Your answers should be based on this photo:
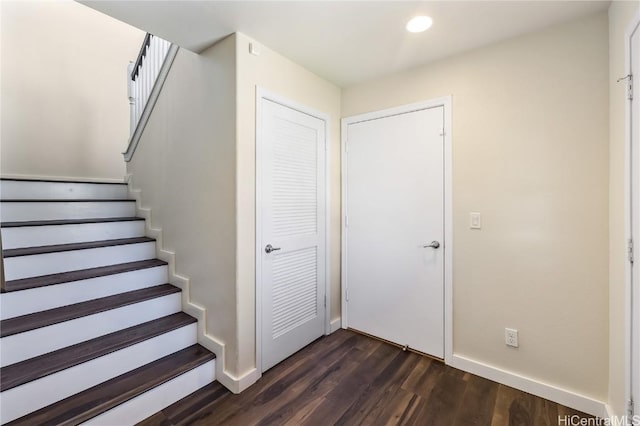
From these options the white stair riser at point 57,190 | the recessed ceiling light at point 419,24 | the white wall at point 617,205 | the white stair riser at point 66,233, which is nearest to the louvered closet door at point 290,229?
the recessed ceiling light at point 419,24

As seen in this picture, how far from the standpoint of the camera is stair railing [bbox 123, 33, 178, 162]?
2.60m

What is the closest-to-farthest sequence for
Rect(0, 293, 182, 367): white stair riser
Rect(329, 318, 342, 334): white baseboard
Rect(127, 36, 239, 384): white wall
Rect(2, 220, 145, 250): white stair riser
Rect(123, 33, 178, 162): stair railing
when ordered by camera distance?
Rect(0, 293, 182, 367): white stair riser → Rect(127, 36, 239, 384): white wall → Rect(2, 220, 145, 250): white stair riser → Rect(123, 33, 178, 162): stair railing → Rect(329, 318, 342, 334): white baseboard

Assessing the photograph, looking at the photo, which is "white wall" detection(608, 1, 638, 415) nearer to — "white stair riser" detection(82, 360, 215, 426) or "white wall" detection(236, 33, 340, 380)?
"white wall" detection(236, 33, 340, 380)

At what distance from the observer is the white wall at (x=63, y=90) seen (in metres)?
3.09

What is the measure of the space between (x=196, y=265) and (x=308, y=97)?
1707 mm

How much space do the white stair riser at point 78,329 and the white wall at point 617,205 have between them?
291 cm

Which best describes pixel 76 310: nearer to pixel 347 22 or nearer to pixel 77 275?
pixel 77 275

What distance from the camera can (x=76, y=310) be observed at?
72.7 inches

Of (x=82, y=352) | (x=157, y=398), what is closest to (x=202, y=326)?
(x=157, y=398)

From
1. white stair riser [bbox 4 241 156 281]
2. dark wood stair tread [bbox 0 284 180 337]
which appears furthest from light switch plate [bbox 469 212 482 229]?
white stair riser [bbox 4 241 156 281]

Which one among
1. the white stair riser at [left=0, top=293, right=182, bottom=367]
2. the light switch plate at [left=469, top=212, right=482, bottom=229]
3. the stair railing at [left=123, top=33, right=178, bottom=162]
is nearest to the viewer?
the white stair riser at [left=0, top=293, right=182, bottom=367]

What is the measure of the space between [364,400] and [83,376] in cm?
170

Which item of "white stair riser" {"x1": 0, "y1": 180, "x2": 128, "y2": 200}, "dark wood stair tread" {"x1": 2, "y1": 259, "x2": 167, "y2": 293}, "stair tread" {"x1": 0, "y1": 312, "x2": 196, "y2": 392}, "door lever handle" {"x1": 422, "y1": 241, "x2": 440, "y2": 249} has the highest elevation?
"white stair riser" {"x1": 0, "y1": 180, "x2": 128, "y2": 200}

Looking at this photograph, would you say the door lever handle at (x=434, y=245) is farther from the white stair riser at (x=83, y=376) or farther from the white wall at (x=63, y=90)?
the white wall at (x=63, y=90)
